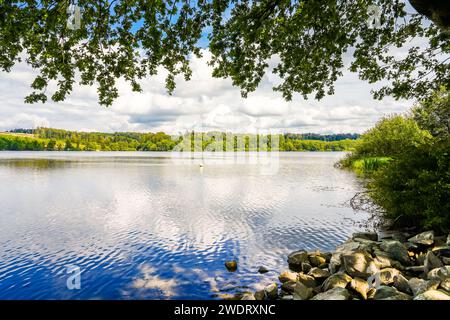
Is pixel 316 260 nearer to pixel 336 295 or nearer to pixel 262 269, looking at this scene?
pixel 262 269

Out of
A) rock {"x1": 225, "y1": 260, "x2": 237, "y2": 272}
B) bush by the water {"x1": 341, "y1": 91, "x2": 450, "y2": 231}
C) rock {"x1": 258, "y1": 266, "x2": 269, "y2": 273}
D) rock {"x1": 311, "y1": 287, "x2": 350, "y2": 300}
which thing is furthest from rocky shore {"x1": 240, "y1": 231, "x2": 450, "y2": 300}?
rock {"x1": 225, "y1": 260, "x2": 237, "y2": 272}

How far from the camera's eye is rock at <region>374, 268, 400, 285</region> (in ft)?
21.4

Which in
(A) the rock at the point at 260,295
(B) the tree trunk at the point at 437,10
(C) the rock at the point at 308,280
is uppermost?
(B) the tree trunk at the point at 437,10

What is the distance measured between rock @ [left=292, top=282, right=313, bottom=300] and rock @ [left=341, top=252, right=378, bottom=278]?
1.33 metres

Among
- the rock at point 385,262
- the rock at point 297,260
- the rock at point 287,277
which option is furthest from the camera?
the rock at point 297,260

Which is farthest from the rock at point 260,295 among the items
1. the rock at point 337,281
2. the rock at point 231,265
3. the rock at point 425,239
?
the rock at point 425,239

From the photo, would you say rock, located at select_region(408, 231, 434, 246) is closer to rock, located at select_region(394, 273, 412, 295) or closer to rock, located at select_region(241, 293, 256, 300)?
rock, located at select_region(394, 273, 412, 295)

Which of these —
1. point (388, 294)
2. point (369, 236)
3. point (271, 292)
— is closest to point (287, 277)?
point (271, 292)

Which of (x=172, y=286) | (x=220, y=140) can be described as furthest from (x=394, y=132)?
(x=220, y=140)

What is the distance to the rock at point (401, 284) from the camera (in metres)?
6.06

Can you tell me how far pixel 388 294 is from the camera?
579cm

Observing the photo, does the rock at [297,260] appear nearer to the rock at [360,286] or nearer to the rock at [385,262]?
the rock at [385,262]
